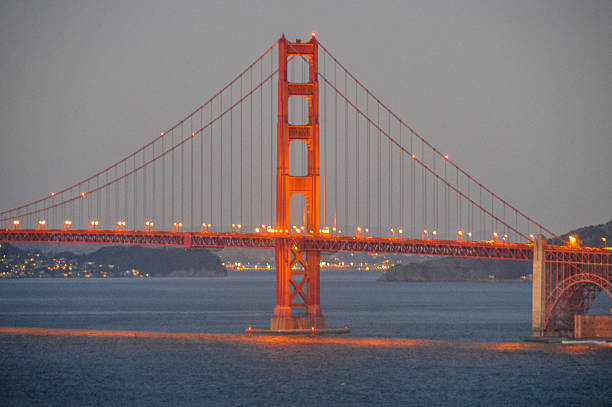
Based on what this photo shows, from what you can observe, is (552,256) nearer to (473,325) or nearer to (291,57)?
(291,57)

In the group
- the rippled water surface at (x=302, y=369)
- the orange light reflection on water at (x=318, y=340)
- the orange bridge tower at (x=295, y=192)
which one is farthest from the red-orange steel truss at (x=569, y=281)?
the orange bridge tower at (x=295, y=192)

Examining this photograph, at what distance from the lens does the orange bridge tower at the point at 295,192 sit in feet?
256

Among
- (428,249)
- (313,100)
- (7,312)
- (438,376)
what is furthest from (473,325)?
(7,312)

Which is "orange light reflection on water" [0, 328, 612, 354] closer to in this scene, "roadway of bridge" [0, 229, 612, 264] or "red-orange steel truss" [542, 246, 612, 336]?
"red-orange steel truss" [542, 246, 612, 336]

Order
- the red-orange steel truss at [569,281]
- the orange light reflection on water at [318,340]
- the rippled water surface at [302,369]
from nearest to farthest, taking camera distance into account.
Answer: the rippled water surface at [302,369] → the red-orange steel truss at [569,281] → the orange light reflection on water at [318,340]

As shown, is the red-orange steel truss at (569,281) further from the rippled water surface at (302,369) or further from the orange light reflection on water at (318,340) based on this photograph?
the rippled water surface at (302,369)

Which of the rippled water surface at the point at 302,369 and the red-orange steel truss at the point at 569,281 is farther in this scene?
the red-orange steel truss at the point at 569,281

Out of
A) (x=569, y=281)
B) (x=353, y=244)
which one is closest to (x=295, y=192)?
(x=353, y=244)

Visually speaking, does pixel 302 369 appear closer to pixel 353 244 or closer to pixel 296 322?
pixel 296 322

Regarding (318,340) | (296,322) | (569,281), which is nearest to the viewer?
(569,281)

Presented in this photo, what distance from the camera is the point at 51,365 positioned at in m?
69.2

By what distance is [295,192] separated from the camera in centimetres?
7888

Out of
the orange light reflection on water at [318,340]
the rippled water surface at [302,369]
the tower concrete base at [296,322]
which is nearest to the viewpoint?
the rippled water surface at [302,369]

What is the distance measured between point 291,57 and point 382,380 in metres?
30.5
